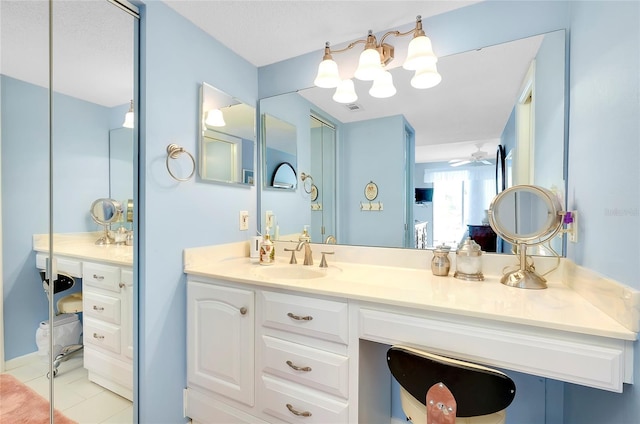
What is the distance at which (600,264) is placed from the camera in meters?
0.86

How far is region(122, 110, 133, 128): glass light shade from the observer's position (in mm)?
1286

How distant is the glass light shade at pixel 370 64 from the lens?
1.37 meters

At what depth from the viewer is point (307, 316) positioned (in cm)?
112

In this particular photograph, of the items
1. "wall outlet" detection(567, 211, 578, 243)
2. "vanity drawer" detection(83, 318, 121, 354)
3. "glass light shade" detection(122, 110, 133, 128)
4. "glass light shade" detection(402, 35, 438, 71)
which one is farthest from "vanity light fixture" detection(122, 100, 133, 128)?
"wall outlet" detection(567, 211, 578, 243)

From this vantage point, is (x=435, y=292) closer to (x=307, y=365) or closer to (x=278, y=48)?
(x=307, y=365)

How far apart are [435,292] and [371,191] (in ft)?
2.45

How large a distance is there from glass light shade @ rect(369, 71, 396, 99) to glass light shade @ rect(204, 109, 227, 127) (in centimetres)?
89

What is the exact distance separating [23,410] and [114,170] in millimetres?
1003

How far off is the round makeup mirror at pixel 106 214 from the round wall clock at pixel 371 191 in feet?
4.15

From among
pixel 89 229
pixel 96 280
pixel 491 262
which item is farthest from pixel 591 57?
pixel 96 280

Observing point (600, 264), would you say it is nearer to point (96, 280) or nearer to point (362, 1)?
point (362, 1)

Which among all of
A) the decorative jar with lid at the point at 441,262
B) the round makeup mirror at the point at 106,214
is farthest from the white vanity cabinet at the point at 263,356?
the decorative jar with lid at the point at 441,262

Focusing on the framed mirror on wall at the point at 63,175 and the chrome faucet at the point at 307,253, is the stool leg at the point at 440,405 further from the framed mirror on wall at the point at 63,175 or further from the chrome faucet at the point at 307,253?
the framed mirror on wall at the point at 63,175

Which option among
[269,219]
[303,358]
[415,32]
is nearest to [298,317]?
[303,358]
